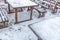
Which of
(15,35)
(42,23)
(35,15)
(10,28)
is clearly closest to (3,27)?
(10,28)

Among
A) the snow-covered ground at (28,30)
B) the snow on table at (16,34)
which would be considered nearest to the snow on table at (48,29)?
the snow-covered ground at (28,30)

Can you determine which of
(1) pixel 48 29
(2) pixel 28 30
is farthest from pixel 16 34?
(1) pixel 48 29

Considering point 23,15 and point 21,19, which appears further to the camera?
point 23,15

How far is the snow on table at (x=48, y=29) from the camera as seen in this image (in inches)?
60.0

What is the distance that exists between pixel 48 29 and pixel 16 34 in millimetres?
1912

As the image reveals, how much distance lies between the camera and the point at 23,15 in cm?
471

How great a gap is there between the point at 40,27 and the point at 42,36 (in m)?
0.26

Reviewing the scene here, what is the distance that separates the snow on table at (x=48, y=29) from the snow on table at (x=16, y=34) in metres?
1.48

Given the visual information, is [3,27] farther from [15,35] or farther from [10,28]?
[15,35]

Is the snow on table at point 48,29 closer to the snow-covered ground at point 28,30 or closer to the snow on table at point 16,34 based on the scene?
the snow-covered ground at point 28,30

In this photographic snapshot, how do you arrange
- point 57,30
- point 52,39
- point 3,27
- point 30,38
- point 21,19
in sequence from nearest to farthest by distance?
point 52,39 < point 57,30 < point 30,38 < point 3,27 < point 21,19

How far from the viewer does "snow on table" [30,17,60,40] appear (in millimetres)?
1523

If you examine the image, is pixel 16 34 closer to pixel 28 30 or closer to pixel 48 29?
pixel 28 30

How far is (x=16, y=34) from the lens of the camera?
337cm
